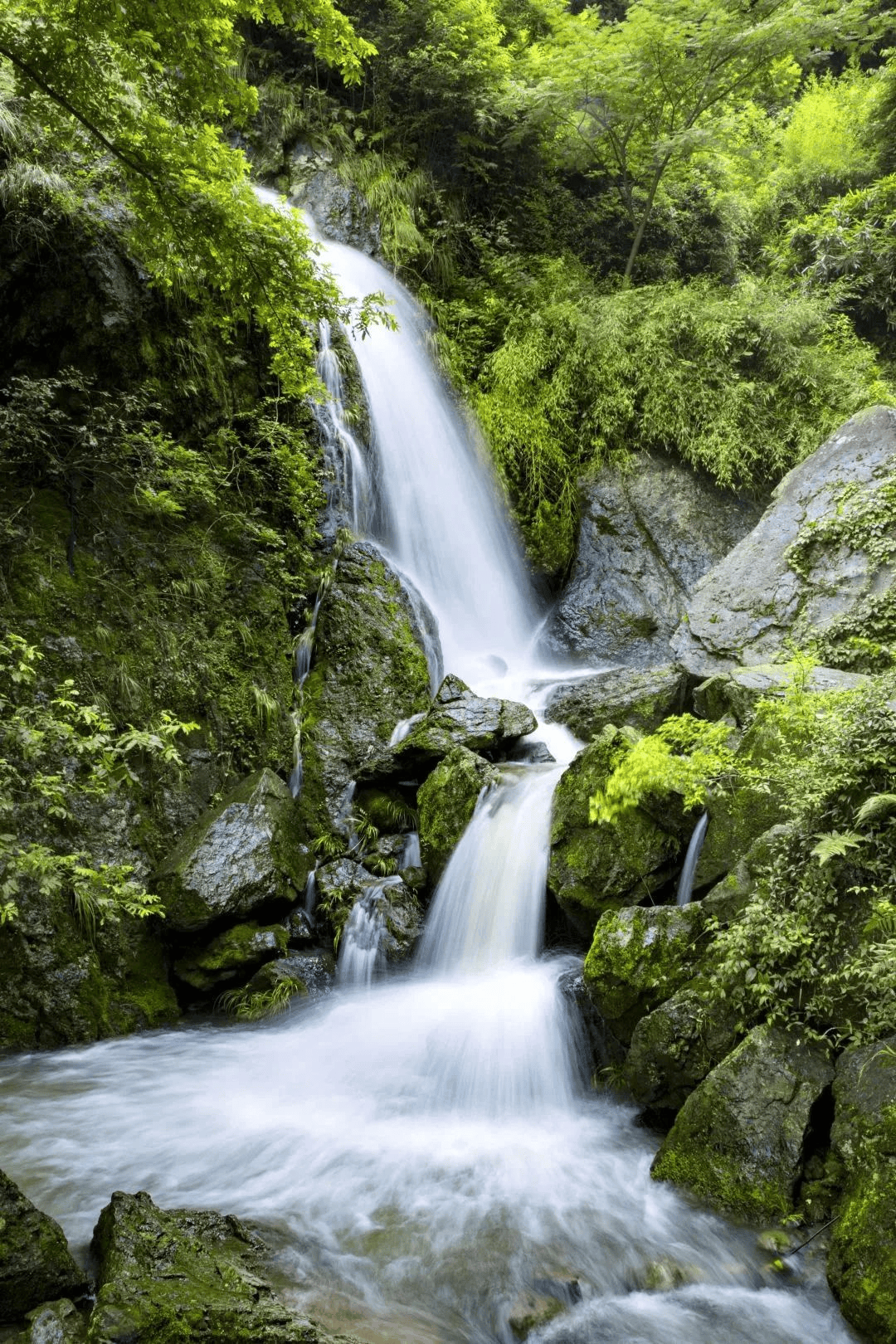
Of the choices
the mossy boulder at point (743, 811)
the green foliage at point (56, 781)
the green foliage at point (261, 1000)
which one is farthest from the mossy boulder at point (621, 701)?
the green foliage at point (56, 781)

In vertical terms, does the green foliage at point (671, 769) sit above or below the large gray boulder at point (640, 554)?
below

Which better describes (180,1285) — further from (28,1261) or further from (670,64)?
(670,64)

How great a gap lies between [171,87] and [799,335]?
1112cm

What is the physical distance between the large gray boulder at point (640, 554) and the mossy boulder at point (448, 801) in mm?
4191

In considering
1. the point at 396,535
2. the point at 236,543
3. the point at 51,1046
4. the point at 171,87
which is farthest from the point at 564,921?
the point at 171,87

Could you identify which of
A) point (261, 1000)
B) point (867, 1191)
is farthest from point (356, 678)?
point (867, 1191)

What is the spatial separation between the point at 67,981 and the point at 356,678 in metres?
4.18

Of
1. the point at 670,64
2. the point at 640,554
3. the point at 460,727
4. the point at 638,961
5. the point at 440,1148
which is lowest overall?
the point at 440,1148

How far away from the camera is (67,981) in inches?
219

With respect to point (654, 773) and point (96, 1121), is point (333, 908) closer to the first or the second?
point (96, 1121)

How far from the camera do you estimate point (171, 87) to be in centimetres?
552

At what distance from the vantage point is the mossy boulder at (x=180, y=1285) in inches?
96.3

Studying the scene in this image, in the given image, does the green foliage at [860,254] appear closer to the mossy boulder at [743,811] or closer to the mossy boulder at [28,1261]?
the mossy boulder at [743,811]

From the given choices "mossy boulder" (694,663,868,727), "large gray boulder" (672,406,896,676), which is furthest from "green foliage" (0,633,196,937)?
"large gray boulder" (672,406,896,676)
